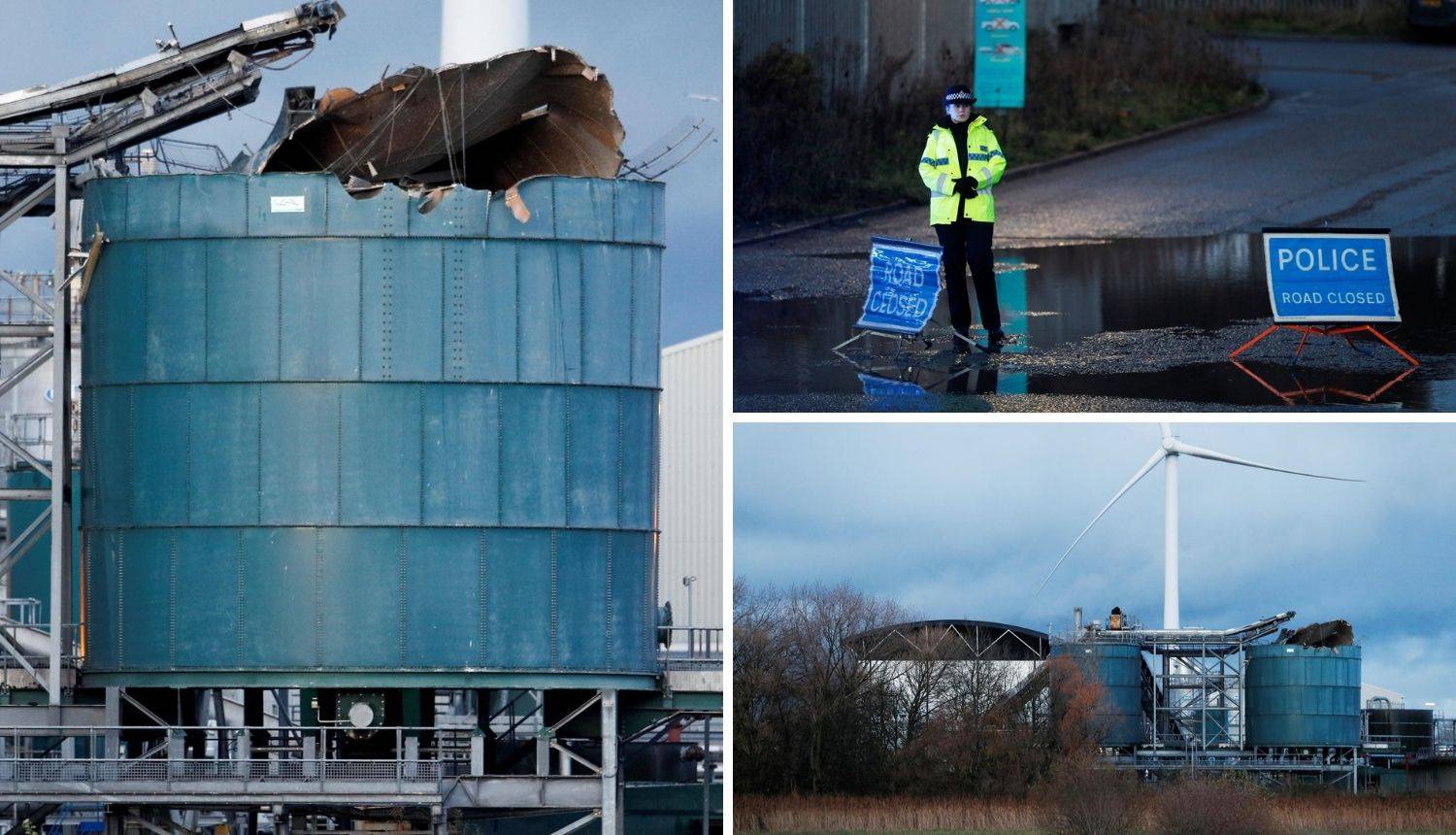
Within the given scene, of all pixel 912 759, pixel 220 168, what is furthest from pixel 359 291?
pixel 912 759

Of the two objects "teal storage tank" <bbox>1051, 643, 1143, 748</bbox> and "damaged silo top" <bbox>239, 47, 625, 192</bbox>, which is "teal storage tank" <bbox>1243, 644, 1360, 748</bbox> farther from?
"damaged silo top" <bbox>239, 47, 625, 192</bbox>

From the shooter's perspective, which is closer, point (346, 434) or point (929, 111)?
point (346, 434)

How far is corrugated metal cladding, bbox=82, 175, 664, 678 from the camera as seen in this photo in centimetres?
3123

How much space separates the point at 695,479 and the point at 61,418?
2366cm

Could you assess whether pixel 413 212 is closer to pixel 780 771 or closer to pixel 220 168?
pixel 220 168

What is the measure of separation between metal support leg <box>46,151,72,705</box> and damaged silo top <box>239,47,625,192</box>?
7.98 ft

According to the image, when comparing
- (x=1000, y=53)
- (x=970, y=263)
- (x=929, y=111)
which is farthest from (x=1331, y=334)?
(x=1000, y=53)

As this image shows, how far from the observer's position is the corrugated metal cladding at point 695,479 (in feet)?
179

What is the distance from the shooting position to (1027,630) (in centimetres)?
4394

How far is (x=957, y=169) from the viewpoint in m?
30.1

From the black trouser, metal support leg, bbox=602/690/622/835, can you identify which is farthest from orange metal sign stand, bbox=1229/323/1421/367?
metal support leg, bbox=602/690/622/835

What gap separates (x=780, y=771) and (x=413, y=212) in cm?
1137

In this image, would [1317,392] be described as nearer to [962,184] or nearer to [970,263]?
[970,263]

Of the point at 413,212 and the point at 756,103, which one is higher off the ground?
the point at 756,103
